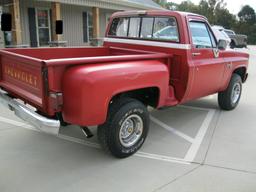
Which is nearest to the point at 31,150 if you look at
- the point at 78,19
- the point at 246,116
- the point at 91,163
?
the point at 91,163

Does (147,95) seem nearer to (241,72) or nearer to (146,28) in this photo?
(146,28)

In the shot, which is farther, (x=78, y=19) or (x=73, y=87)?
(x=78, y=19)

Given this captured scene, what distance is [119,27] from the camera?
6121mm

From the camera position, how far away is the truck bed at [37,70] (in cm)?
343

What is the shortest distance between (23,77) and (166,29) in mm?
2544

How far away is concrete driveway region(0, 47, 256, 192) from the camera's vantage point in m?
3.60

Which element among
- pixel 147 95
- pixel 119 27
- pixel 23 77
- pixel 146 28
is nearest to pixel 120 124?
pixel 147 95

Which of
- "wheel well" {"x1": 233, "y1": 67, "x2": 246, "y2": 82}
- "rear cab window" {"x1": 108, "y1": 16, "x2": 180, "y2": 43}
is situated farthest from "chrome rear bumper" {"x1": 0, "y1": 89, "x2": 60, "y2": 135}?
"wheel well" {"x1": 233, "y1": 67, "x2": 246, "y2": 82}

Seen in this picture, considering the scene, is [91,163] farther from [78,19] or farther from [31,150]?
[78,19]

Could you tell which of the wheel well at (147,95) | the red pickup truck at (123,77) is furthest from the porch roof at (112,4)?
the wheel well at (147,95)

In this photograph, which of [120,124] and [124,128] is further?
[124,128]

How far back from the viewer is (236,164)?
416cm

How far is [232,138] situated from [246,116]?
1.52 meters

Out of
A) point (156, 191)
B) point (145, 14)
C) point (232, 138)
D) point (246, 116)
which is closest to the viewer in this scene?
point (156, 191)
